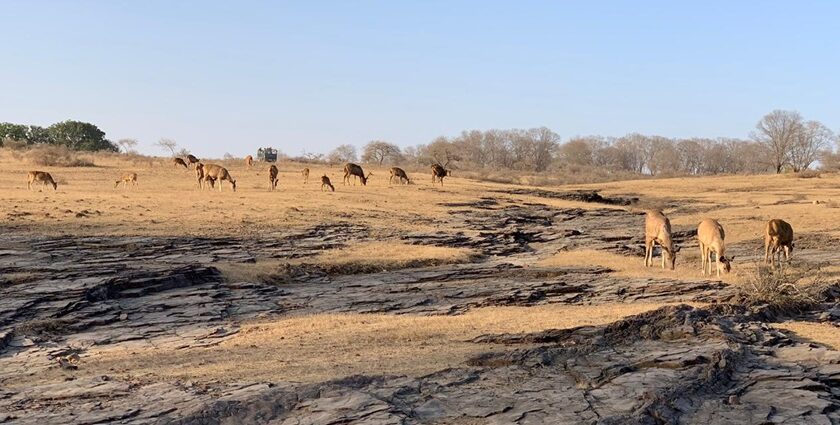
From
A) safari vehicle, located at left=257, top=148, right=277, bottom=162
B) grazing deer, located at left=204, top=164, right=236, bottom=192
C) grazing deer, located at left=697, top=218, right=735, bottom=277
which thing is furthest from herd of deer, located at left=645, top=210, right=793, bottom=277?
safari vehicle, located at left=257, top=148, right=277, bottom=162

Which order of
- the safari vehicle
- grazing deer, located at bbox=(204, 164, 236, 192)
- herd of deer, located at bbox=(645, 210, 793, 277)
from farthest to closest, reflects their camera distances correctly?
the safari vehicle, grazing deer, located at bbox=(204, 164, 236, 192), herd of deer, located at bbox=(645, 210, 793, 277)

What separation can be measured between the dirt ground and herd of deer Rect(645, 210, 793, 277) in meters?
0.49

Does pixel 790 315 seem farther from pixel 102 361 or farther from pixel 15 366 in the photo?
pixel 15 366

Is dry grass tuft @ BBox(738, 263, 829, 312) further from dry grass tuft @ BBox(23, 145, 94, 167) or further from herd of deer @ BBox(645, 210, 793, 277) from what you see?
dry grass tuft @ BBox(23, 145, 94, 167)

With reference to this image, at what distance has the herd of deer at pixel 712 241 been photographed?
18234mm

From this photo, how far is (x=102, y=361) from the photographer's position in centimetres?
1112

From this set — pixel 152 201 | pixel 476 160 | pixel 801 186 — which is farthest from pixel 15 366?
pixel 476 160

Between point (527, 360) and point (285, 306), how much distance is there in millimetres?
6765

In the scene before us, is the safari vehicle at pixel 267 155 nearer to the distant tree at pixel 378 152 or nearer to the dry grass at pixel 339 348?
the distant tree at pixel 378 152

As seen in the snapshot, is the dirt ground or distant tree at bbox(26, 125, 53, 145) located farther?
distant tree at bbox(26, 125, 53, 145)

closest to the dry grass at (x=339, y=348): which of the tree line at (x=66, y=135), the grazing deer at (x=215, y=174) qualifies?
the grazing deer at (x=215, y=174)

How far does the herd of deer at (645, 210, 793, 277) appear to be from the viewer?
18234mm

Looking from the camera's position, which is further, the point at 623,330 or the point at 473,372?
the point at 623,330

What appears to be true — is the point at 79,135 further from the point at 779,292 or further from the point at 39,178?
the point at 779,292
